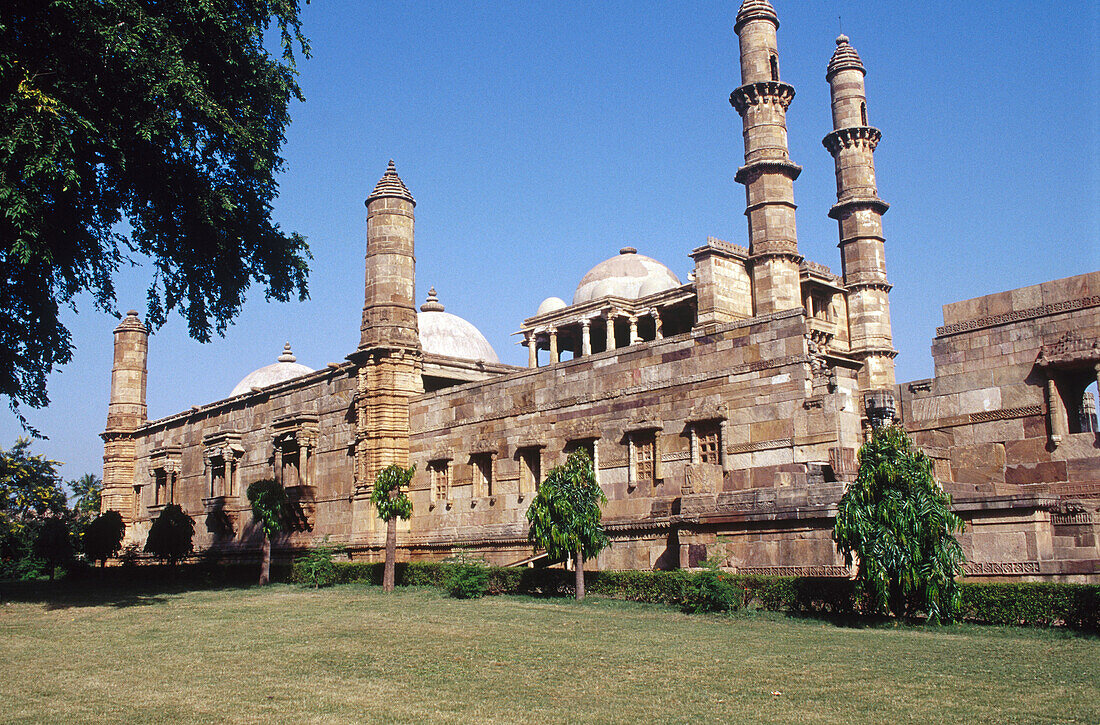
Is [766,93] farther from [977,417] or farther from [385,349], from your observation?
[977,417]

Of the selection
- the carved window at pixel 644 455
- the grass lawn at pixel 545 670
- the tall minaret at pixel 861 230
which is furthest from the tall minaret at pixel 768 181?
the grass lawn at pixel 545 670

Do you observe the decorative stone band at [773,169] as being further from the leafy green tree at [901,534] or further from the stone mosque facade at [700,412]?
the leafy green tree at [901,534]

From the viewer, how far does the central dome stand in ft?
122

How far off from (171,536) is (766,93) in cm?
2259

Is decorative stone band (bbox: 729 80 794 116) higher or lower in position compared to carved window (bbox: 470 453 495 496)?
higher

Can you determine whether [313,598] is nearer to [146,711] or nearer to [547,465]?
[547,465]

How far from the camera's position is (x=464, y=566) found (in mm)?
17906

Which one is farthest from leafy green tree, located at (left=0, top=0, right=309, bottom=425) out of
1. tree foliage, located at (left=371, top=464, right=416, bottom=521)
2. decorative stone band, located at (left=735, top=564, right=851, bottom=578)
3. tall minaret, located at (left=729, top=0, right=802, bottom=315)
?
tall minaret, located at (left=729, top=0, right=802, bottom=315)

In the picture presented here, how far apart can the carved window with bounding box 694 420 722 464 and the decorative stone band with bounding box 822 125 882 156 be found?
18.0 meters

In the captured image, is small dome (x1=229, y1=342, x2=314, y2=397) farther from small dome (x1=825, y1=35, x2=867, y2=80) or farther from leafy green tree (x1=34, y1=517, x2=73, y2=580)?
small dome (x1=825, y1=35, x2=867, y2=80)

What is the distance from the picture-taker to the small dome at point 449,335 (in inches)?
1364

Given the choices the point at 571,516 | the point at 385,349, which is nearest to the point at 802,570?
the point at 571,516

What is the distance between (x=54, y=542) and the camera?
28.8 metres

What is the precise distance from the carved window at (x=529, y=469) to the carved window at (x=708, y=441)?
4340 millimetres
